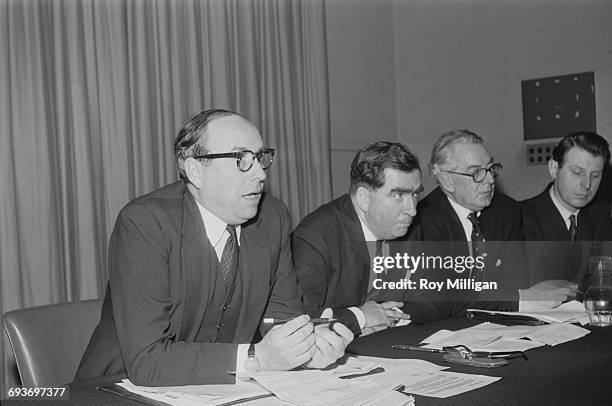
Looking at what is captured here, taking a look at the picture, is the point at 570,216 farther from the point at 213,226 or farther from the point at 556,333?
the point at 213,226

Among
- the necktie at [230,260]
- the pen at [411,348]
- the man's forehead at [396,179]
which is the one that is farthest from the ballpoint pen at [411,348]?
the man's forehead at [396,179]

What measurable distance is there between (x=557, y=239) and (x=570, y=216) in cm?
16

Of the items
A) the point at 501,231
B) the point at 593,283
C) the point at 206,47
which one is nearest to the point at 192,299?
the point at 593,283

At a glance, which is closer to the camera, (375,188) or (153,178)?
(375,188)

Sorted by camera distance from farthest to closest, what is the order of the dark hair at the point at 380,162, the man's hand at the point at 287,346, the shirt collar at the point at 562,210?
the shirt collar at the point at 562,210 → the dark hair at the point at 380,162 → the man's hand at the point at 287,346

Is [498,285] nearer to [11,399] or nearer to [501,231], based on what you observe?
[501,231]

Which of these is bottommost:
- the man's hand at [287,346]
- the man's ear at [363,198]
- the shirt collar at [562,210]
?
the man's hand at [287,346]

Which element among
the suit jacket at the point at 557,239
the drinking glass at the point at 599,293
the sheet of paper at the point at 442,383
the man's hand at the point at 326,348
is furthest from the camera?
the suit jacket at the point at 557,239

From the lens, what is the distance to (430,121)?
5770mm

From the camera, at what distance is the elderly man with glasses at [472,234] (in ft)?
10.7

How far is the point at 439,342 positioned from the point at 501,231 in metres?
1.59

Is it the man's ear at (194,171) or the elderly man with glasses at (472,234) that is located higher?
the man's ear at (194,171)

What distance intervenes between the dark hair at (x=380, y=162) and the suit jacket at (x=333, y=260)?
16 cm

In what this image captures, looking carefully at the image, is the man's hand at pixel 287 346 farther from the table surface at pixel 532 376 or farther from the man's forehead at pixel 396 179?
the man's forehead at pixel 396 179
